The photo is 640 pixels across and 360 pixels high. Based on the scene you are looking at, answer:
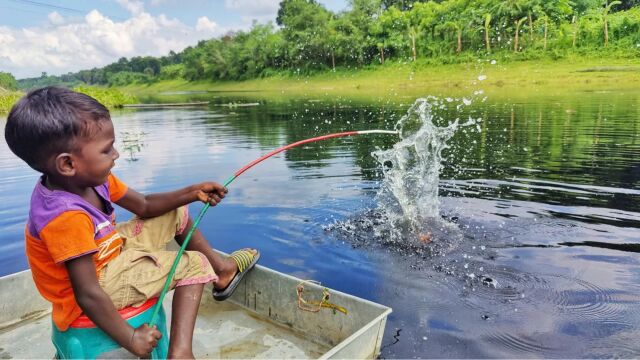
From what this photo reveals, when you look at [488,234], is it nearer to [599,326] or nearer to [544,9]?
[599,326]

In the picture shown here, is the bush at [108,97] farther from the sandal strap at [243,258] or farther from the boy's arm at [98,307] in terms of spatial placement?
the boy's arm at [98,307]

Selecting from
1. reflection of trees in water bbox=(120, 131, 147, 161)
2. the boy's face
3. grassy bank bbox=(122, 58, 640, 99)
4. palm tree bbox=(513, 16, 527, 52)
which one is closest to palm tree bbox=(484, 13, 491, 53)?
grassy bank bbox=(122, 58, 640, 99)

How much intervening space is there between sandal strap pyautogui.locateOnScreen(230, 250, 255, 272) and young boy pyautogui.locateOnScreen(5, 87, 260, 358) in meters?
0.97

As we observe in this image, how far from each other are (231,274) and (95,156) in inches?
69.8

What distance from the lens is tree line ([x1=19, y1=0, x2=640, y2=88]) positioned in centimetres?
4150

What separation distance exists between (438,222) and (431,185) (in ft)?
6.11

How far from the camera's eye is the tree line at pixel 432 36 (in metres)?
41.5

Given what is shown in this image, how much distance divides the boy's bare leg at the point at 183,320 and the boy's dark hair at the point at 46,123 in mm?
1147

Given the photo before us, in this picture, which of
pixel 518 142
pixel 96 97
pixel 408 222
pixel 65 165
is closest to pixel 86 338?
pixel 65 165

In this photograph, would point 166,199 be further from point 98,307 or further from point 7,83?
point 7,83

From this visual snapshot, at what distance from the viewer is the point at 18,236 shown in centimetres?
701

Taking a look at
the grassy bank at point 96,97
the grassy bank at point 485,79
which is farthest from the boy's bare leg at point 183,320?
the grassy bank at point 96,97

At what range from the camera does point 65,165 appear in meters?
2.64

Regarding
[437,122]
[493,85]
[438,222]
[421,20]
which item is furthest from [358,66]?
[438,222]
